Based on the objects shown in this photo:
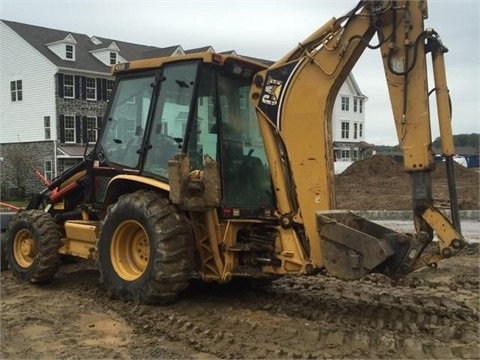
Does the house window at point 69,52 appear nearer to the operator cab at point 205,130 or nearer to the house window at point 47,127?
the house window at point 47,127

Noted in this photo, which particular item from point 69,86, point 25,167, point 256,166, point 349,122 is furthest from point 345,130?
point 256,166

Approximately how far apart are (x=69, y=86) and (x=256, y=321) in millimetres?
32353

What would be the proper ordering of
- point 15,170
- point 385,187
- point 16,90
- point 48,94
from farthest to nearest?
1. point 16,90
2. point 48,94
3. point 15,170
4. point 385,187

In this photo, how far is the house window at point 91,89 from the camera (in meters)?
36.1

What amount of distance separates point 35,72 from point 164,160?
106 feet

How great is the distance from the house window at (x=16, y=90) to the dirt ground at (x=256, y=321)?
3200 centimetres

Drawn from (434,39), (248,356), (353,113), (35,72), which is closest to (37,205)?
(248,356)

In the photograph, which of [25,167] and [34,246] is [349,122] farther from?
[34,246]

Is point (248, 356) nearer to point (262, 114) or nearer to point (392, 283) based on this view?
point (262, 114)

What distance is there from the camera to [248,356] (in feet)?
15.5

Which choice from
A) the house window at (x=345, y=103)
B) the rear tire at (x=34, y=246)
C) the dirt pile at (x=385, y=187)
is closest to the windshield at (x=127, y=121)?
the rear tire at (x=34, y=246)

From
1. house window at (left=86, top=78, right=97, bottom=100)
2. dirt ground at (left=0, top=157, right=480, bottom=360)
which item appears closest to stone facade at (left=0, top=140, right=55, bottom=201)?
house window at (left=86, top=78, right=97, bottom=100)

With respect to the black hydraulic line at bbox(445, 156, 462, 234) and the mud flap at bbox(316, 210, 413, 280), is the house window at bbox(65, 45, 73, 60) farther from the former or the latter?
the black hydraulic line at bbox(445, 156, 462, 234)

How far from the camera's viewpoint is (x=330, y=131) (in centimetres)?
589
